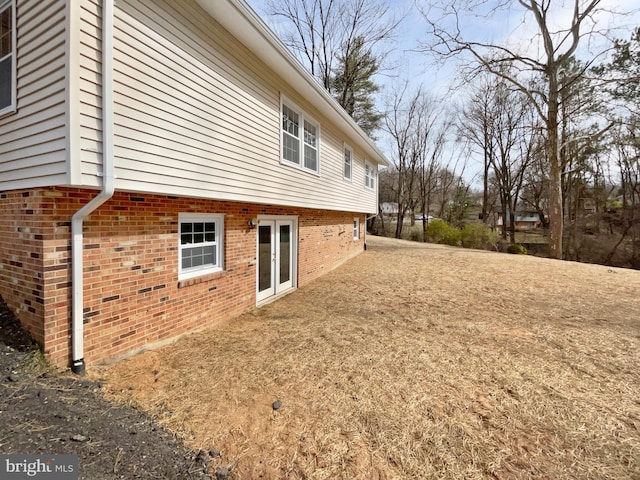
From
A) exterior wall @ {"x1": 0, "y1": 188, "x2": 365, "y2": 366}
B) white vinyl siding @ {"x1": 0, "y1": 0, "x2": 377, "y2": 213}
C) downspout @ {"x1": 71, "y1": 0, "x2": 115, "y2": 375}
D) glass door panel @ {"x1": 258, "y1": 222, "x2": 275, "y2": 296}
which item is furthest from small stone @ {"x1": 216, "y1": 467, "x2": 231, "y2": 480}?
glass door panel @ {"x1": 258, "y1": 222, "x2": 275, "y2": 296}

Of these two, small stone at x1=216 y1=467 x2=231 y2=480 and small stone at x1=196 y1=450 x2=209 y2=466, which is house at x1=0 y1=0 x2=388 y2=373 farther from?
small stone at x1=216 y1=467 x2=231 y2=480

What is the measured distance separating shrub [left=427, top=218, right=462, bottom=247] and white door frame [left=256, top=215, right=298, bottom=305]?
57.7ft

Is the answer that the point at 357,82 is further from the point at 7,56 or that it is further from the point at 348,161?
the point at 7,56

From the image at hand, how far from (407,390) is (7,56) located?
18.7 feet

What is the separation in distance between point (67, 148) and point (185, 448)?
2.76 m

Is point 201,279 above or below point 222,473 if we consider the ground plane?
above

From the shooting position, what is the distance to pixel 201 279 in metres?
4.74

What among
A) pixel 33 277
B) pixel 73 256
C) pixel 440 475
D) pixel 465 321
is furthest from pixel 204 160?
pixel 465 321

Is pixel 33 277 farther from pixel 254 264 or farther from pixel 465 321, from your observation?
pixel 465 321

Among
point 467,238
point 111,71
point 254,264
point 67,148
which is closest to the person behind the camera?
point 67,148

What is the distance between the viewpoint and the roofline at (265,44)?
4.13 m

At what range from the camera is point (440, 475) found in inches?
83.0

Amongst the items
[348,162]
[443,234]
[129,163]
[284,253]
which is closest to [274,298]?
[284,253]

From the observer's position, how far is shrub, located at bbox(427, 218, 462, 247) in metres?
22.1
